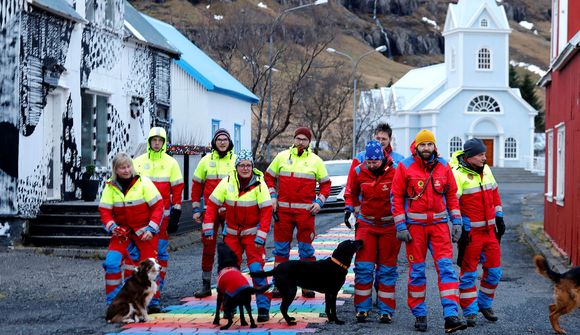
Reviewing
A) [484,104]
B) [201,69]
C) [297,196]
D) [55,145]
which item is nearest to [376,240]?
[297,196]

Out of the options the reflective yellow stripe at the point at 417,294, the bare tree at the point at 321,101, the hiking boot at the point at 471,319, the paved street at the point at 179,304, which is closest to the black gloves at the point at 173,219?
the paved street at the point at 179,304

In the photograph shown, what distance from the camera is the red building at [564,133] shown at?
52.2 feet

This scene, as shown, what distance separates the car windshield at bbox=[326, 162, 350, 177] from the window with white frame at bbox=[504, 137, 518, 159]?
40.0 metres

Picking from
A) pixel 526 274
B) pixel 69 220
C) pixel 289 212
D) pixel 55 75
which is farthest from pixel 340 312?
pixel 55 75

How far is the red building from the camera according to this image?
15898 millimetres

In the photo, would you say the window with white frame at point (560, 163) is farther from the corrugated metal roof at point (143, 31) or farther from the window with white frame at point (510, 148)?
the window with white frame at point (510, 148)

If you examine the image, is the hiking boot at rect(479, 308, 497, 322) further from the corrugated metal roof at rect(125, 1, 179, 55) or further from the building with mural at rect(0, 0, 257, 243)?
the corrugated metal roof at rect(125, 1, 179, 55)

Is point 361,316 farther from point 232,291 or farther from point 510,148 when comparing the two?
point 510,148

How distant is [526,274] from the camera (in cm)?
1521

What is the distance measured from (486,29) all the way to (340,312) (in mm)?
60359

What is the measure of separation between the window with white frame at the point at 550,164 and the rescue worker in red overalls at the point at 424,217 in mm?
11472

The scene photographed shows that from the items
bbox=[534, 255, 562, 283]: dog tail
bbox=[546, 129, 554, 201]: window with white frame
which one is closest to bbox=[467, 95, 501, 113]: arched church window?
bbox=[546, 129, 554, 201]: window with white frame

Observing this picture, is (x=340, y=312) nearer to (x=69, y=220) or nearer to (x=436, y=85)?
(x=69, y=220)

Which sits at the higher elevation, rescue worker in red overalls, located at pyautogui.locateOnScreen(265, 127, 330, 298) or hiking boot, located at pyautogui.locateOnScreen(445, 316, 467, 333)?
rescue worker in red overalls, located at pyautogui.locateOnScreen(265, 127, 330, 298)
